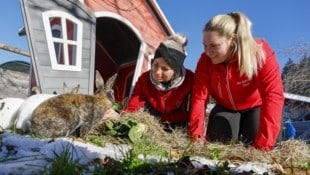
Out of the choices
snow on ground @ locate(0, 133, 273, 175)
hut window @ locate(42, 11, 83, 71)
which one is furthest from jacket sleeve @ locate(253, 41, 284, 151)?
hut window @ locate(42, 11, 83, 71)

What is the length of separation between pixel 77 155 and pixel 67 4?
5615mm

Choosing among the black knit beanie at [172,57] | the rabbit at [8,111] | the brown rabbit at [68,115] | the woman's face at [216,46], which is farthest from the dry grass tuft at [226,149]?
the rabbit at [8,111]

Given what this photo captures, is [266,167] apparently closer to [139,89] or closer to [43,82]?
[139,89]

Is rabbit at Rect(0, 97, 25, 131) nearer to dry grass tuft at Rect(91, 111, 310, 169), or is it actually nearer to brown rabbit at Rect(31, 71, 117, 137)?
brown rabbit at Rect(31, 71, 117, 137)

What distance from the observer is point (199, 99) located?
13.8 feet

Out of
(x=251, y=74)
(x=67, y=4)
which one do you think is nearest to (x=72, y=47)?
(x=67, y=4)

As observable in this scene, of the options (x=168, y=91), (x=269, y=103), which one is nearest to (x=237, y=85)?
(x=269, y=103)

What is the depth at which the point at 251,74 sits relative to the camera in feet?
12.6

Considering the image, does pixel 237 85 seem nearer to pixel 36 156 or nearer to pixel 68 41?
pixel 36 156

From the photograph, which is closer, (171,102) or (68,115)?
(68,115)

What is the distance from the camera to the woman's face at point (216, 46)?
3912 mm

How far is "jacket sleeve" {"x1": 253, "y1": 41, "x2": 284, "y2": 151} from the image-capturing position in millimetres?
3498

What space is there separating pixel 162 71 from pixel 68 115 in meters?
1.41

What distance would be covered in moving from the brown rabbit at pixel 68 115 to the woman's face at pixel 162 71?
86 centimetres
